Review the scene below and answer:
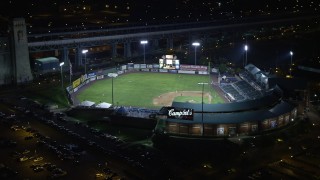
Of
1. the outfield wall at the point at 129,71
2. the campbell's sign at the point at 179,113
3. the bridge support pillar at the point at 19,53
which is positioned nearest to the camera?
the campbell's sign at the point at 179,113

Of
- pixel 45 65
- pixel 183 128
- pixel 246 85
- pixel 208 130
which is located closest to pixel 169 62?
pixel 246 85

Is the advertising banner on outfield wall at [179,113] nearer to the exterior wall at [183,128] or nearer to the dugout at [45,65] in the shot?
the exterior wall at [183,128]

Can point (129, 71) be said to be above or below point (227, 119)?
above

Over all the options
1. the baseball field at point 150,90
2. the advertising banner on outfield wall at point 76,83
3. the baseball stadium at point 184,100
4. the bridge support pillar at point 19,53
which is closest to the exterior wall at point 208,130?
the baseball stadium at point 184,100

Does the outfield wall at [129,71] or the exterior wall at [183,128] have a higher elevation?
the outfield wall at [129,71]

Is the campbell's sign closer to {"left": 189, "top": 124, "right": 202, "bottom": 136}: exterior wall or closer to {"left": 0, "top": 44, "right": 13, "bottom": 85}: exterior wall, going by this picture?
{"left": 189, "top": 124, "right": 202, "bottom": 136}: exterior wall

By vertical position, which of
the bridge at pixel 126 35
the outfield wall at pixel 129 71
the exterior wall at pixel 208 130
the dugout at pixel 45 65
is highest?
the bridge at pixel 126 35

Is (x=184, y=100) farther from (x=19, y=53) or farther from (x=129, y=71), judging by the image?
(x=19, y=53)
